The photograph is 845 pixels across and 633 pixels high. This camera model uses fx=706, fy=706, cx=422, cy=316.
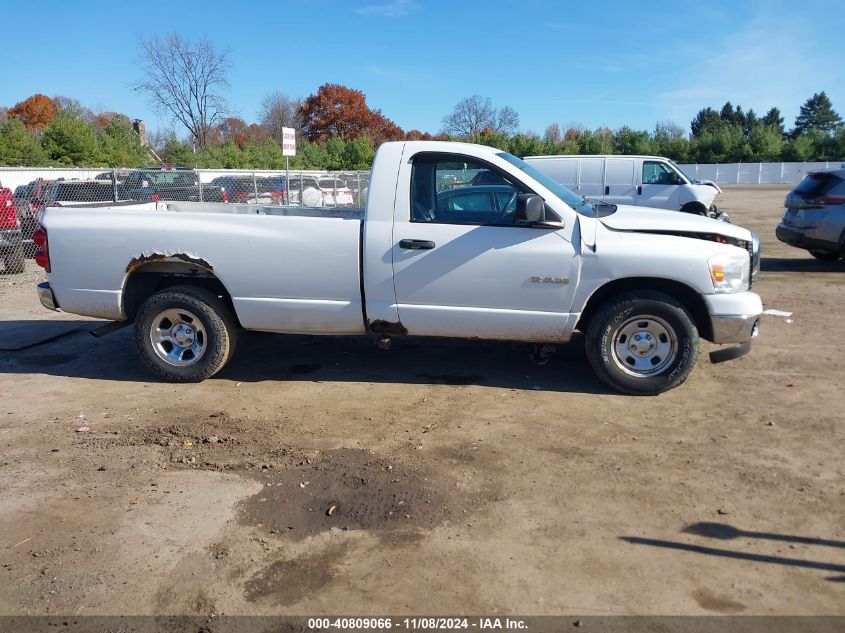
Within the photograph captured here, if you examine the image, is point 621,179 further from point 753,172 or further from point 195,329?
point 753,172

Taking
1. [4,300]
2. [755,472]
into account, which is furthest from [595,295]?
[4,300]

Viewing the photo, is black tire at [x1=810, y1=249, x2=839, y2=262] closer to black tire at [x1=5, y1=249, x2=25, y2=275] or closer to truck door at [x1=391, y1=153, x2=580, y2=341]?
truck door at [x1=391, y1=153, x2=580, y2=341]

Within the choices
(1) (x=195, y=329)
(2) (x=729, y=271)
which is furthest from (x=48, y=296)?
(2) (x=729, y=271)

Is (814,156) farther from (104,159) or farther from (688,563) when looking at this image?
(688,563)

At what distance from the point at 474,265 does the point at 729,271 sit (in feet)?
6.68

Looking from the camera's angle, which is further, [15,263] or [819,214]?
[15,263]

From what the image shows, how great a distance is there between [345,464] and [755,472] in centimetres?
262

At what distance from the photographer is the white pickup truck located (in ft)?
18.6

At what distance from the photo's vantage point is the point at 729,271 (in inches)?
223

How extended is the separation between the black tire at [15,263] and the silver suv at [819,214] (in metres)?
14.0

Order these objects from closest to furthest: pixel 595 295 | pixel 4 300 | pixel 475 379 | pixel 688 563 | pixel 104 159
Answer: pixel 688 563
pixel 595 295
pixel 475 379
pixel 4 300
pixel 104 159

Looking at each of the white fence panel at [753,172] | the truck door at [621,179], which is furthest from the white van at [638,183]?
the white fence panel at [753,172]

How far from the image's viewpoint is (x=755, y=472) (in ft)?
14.6

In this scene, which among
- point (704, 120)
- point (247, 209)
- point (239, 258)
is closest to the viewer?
point (239, 258)
